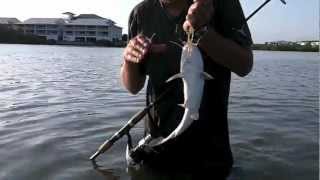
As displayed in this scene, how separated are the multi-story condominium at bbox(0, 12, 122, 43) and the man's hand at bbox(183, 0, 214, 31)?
441 feet

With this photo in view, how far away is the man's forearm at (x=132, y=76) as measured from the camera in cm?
445

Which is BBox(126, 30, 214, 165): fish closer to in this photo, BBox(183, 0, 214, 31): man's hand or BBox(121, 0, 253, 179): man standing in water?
BBox(183, 0, 214, 31): man's hand

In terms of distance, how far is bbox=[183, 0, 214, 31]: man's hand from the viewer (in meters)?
3.57

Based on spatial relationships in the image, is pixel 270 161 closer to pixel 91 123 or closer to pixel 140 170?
pixel 140 170

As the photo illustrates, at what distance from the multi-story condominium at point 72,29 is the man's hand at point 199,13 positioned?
134 metres

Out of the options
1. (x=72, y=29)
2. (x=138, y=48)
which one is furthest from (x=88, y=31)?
(x=138, y=48)

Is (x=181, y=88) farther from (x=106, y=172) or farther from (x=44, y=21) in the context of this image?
(x=44, y=21)

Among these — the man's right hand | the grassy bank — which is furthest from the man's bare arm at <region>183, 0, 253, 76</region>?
the grassy bank

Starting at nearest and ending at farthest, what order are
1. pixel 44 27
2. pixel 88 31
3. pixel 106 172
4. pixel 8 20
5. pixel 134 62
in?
pixel 134 62 → pixel 106 172 → pixel 88 31 → pixel 44 27 → pixel 8 20

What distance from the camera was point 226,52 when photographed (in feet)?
12.7

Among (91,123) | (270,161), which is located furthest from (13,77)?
(270,161)

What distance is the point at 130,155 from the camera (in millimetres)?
5215

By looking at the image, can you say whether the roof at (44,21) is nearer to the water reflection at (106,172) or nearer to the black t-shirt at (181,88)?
the water reflection at (106,172)

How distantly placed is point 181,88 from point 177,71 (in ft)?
0.50
